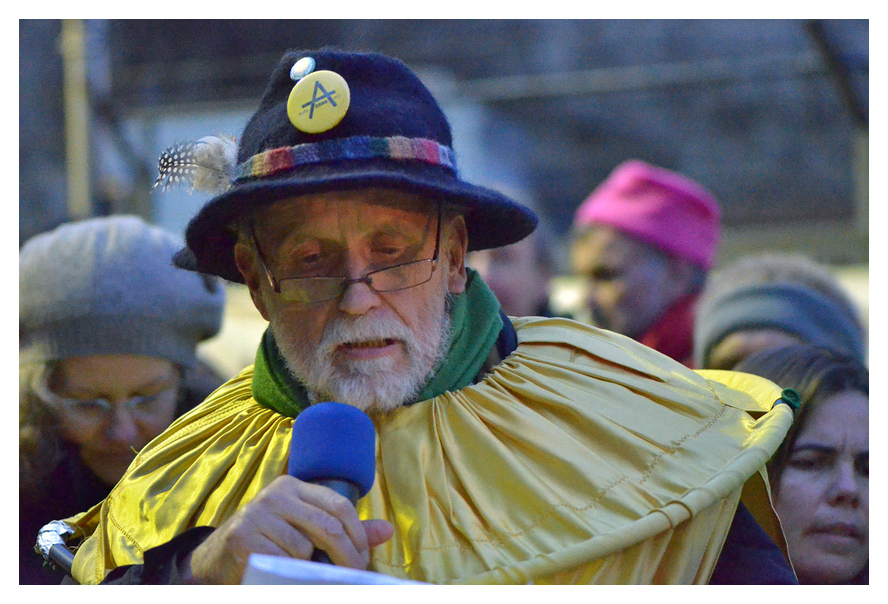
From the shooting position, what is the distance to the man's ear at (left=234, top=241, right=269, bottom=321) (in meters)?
2.21

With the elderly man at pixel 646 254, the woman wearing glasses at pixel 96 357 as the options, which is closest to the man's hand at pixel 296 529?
the woman wearing glasses at pixel 96 357

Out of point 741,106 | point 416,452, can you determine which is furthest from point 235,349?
point 741,106

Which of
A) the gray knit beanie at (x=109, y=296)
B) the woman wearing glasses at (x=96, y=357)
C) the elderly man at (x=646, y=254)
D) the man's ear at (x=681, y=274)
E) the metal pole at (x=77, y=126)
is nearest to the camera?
the woman wearing glasses at (x=96, y=357)

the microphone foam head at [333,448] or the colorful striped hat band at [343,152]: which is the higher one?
the colorful striped hat band at [343,152]

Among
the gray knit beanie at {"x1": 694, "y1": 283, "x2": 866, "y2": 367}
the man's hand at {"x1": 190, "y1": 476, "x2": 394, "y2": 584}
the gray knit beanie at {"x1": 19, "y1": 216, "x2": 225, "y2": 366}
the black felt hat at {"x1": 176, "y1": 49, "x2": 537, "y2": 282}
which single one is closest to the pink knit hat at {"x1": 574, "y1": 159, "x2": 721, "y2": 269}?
the gray knit beanie at {"x1": 694, "y1": 283, "x2": 866, "y2": 367}

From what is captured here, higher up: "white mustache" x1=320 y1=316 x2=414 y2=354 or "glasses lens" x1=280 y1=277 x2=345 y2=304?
"glasses lens" x1=280 y1=277 x2=345 y2=304

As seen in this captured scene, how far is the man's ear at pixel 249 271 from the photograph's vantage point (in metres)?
2.21

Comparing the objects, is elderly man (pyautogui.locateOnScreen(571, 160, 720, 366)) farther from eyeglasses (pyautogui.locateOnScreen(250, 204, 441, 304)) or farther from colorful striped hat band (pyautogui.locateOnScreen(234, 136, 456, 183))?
colorful striped hat band (pyautogui.locateOnScreen(234, 136, 456, 183))

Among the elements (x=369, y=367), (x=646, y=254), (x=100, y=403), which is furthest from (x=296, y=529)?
(x=646, y=254)

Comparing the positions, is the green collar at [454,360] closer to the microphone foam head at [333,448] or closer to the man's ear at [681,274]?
the microphone foam head at [333,448]

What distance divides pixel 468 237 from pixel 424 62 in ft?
24.9

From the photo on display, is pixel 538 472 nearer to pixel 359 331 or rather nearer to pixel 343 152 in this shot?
pixel 359 331

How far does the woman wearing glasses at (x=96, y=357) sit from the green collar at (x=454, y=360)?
635 millimetres

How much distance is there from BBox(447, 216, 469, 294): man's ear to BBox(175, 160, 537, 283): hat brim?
1.4 inches
